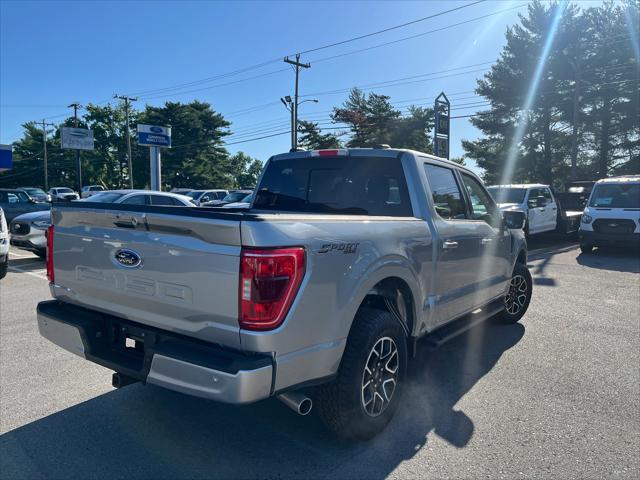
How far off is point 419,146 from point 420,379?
128 feet

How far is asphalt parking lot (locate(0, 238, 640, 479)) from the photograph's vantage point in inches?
114

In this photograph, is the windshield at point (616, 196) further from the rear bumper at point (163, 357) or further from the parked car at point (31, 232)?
the parked car at point (31, 232)

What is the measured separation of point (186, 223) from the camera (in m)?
2.54

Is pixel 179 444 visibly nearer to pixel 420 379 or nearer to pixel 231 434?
pixel 231 434

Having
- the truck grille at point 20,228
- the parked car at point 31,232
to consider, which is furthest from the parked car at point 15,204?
the parked car at point 31,232

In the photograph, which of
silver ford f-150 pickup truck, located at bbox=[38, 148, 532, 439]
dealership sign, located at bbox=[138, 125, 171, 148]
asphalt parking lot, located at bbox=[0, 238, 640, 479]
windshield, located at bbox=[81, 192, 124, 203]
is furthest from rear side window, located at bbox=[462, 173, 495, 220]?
dealership sign, located at bbox=[138, 125, 171, 148]

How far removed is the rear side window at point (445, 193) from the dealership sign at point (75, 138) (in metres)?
38.5

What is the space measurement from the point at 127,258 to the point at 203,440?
130cm

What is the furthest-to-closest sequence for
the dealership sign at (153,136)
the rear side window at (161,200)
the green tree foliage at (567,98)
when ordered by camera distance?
the green tree foliage at (567,98) → the dealership sign at (153,136) → the rear side window at (161,200)

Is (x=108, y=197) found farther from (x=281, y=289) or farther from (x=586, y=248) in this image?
(x=586, y=248)

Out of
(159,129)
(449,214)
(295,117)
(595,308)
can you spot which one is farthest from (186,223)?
(295,117)

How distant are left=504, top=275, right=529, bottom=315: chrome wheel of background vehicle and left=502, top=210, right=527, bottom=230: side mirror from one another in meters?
0.80

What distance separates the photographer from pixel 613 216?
492 inches

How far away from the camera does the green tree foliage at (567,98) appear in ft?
111
